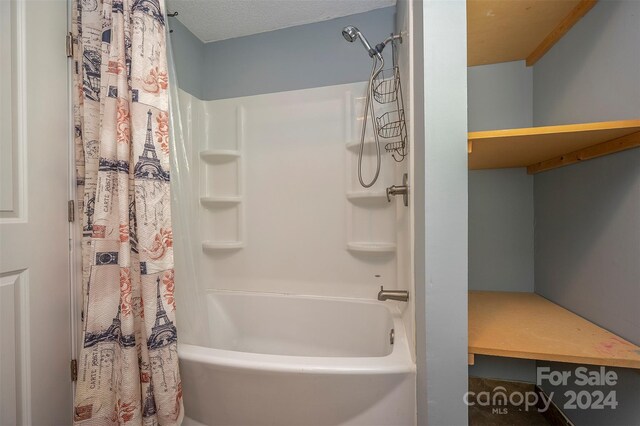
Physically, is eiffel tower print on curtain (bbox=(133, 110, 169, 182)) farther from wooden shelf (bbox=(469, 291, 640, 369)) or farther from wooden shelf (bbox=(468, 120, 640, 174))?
wooden shelf (bbox=(469, 291, 640, 369))

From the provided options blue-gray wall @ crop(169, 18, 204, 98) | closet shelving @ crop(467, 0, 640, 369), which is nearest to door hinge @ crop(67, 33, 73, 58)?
blue-gray wall @ crop(169, 18, 204, 98)

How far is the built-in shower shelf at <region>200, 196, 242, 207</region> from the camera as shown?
1.83 metres

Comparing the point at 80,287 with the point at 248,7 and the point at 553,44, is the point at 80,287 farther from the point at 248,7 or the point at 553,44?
the point at 553,44

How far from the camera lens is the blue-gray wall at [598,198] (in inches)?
29.8

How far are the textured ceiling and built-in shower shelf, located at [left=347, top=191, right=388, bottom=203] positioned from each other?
117 centimetres

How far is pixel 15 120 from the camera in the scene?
0.91 metres

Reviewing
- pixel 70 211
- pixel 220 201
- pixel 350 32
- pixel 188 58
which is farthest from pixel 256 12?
pixel 70 211

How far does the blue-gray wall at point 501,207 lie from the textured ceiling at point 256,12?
0.84 m

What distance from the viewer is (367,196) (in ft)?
5.26

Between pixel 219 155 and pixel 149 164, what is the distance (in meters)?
0.89

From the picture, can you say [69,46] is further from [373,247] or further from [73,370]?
[373,247]

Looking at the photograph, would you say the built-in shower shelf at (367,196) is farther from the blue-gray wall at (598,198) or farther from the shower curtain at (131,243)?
the shower curtain at (131,243)

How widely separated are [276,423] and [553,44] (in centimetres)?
192

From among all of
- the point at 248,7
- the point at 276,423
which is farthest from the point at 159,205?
the point at 248,7
